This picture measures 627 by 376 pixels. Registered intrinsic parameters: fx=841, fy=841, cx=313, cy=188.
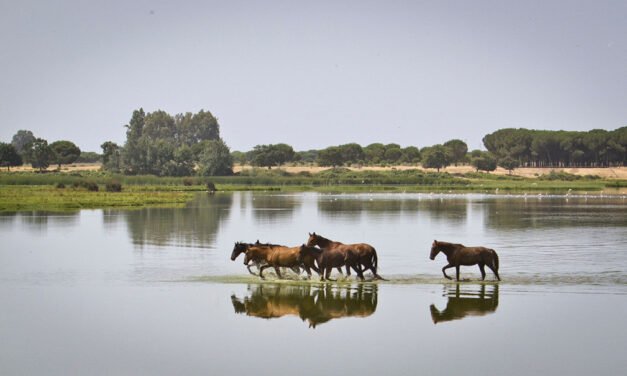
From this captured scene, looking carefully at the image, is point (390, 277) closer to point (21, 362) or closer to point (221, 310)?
point (221, 310)

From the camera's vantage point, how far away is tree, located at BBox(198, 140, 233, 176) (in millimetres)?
143750

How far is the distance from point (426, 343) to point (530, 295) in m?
6.02

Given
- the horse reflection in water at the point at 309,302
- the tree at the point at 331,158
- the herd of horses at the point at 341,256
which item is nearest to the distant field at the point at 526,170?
the tree at the point at 331,158

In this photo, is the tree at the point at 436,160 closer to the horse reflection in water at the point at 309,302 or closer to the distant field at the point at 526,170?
the distant field at the point at 526,170

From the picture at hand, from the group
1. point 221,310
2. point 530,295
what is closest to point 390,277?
point 530,295

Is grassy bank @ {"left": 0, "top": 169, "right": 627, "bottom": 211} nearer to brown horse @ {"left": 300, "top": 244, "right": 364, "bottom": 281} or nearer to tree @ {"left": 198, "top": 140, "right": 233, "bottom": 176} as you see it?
tree @ {"left": 198, "top": 140, "right": 233, "bottom": 176}

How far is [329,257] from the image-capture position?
75.8 ft

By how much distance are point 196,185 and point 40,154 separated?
55.6 meters

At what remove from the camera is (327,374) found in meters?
14.6

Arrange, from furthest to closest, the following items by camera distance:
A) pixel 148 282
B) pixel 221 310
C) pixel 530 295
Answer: pixel 148 282, pixel 530 295, pixel 221 310

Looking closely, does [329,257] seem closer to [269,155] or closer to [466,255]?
[466,255]

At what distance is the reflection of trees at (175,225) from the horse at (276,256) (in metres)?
11.5

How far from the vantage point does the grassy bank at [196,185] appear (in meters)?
70.9

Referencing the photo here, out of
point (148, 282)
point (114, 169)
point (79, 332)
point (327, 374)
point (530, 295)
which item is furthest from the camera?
point (114, 169)
